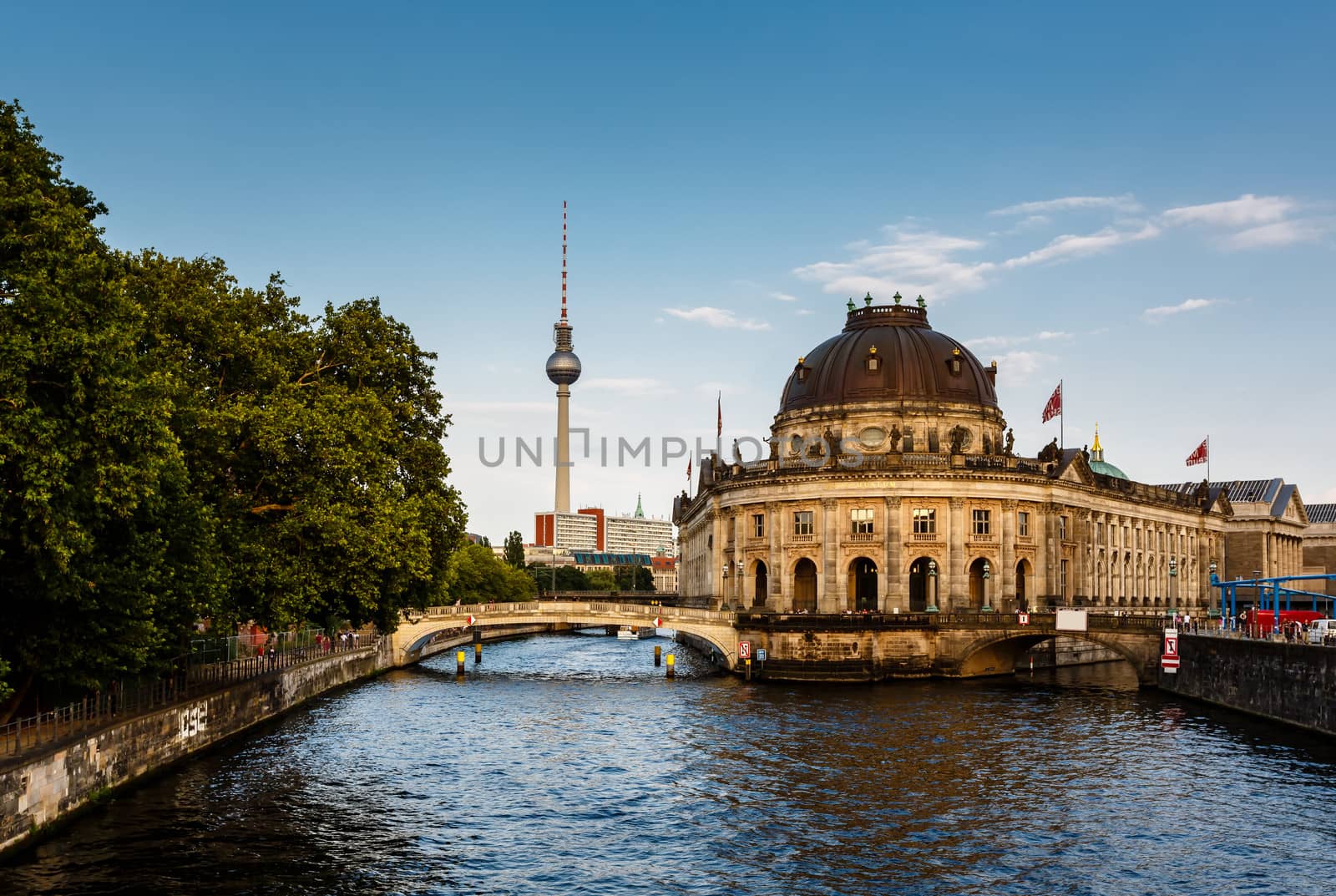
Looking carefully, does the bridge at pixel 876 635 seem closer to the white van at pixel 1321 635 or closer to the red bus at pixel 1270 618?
the red bus at pixel 1270 618

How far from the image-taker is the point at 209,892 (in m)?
33.6

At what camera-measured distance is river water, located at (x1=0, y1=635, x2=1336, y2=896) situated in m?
36.2

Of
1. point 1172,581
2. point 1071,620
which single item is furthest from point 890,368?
point 1172,581

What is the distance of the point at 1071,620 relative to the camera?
3354 inches

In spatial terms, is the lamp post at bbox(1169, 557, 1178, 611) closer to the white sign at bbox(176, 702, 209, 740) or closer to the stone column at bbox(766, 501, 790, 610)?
the stone column at bbox(766, 501, 790, 610)

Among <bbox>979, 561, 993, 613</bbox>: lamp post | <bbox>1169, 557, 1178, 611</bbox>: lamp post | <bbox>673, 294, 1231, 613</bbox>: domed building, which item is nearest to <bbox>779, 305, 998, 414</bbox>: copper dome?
<bbox>673, 294, 1231, 613</bbox>: domed building

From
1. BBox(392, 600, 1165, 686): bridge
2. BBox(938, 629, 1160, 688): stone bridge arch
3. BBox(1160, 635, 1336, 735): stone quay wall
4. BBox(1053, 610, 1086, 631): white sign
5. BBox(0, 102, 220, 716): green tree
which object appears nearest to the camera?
BBox(0, 102, 220, 716): green tree

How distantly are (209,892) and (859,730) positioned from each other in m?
37.2

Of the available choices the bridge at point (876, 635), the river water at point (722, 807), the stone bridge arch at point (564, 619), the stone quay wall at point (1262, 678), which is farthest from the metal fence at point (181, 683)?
the stone quay wall at point (1262, 678)

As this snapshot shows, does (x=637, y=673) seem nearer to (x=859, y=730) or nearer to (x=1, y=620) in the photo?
(x=859, y=730)

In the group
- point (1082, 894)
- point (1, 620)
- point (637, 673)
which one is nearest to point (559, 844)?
point (1082, 894)

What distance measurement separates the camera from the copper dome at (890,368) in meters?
114

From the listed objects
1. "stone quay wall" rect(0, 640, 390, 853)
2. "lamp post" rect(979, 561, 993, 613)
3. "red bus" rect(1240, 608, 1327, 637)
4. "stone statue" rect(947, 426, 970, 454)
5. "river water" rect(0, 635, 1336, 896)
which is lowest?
"river water" rect(0, 635, 1336, 896)

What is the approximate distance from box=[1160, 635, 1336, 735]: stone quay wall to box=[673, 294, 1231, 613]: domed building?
23.7 meters
